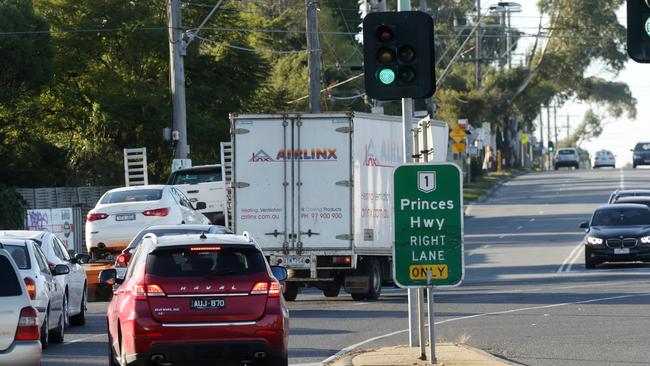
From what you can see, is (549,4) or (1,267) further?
(549,4)

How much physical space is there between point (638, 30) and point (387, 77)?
322 cm

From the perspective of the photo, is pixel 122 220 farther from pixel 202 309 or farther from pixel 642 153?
pixel 642 153

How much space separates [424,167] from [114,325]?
368cm

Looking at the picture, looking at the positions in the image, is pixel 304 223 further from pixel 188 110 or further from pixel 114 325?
pixel 188 110

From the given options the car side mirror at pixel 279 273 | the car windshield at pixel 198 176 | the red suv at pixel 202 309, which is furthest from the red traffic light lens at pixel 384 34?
the car windshield at pixel 198 176

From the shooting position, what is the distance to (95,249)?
31.1 m

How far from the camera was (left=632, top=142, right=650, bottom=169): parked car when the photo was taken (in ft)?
320

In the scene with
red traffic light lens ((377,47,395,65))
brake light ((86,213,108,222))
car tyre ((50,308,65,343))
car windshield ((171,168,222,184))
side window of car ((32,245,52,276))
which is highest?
red traffic light lens ((377,47,395,65))

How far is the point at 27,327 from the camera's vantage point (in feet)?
46.6

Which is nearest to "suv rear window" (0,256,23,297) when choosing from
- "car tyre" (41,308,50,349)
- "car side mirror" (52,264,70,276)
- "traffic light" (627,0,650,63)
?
"car tyre" (41,308,50,349)

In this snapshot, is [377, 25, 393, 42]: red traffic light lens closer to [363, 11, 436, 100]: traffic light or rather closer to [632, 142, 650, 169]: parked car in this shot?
[363, 11, 436, 100]: traffic light

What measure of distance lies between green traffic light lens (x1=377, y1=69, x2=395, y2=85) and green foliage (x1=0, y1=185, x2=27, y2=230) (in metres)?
28.0

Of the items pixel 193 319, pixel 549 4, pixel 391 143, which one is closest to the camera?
pixel 193 319

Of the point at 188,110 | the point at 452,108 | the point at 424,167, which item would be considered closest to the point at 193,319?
the point at 424,167
